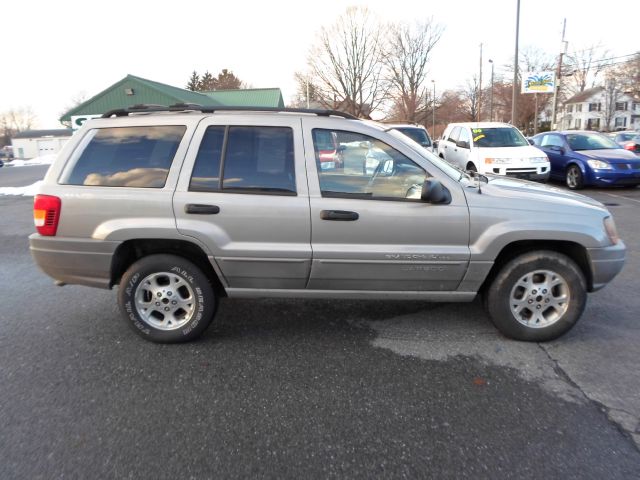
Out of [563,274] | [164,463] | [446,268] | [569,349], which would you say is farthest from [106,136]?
[569,349]

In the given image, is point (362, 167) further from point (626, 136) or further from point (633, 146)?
point (626, 136)

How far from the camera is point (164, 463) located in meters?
2.29

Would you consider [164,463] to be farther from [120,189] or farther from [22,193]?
[22,193]

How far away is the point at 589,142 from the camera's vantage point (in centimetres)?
1249

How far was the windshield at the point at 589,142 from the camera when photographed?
12312 millimetres

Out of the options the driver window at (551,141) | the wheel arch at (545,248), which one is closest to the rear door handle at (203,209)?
the wheel arch at (545,248)

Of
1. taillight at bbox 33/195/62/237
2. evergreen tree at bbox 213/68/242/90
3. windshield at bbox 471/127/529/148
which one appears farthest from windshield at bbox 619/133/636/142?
evergreen tree at bbox 213/68/242/90

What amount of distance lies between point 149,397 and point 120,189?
1.61 metres

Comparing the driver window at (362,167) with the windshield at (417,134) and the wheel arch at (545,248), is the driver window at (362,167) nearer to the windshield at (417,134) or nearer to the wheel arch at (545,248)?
the wheel arch at (545,248)

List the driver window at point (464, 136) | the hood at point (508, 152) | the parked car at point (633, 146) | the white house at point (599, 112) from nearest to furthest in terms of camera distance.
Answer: the hood at point (508, 152)
the driver window at point (464, 136)
the parked car at point (633, 146)
the white house at point (599, 112)

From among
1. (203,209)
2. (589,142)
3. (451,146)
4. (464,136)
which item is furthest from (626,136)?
(203,209)

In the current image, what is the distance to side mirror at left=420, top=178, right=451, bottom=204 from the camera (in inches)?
128

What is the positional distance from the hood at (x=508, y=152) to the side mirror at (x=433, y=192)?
8367 millimetres

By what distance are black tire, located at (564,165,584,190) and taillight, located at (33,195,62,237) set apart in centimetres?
1214
